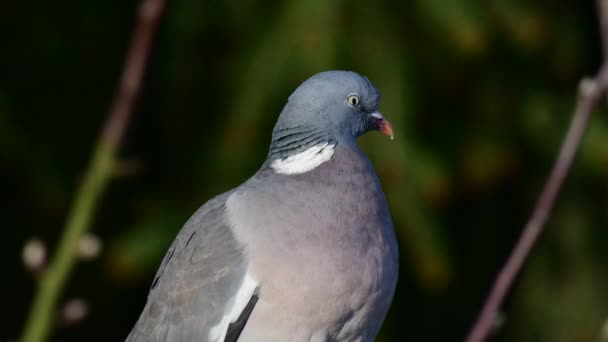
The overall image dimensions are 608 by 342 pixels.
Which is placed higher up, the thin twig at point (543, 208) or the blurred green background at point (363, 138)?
the thin twig at point (543, 208)

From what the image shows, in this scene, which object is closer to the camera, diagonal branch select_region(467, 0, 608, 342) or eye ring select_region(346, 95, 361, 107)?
diagonal branch select_region(467, 0, 608, 342)

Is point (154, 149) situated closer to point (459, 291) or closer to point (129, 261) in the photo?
point (129, 261)

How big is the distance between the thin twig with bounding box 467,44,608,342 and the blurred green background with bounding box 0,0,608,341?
2.49 metres

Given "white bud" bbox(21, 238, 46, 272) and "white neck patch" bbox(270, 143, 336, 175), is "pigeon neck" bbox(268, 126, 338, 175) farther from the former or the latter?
"white bud" bbox(21, 238, 46, 272)

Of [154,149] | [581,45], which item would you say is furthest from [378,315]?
[581,45]

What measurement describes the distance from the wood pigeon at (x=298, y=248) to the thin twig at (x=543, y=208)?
0.70m

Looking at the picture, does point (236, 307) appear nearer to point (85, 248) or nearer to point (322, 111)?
point (322, 111)

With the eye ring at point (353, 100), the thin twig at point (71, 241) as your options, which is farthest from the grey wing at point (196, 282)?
the thin twig at point (71, 241)

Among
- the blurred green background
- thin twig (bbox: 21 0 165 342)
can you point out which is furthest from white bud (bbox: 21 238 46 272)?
the blurred green background

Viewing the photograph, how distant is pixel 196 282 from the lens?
6.75 feet

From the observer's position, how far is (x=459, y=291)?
13.9 ft

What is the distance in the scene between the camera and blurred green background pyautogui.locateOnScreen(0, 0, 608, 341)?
378cm

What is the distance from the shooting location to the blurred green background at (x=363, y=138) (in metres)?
3.78

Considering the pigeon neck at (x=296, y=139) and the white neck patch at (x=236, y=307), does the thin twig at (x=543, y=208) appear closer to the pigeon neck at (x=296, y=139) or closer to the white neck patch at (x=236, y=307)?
the white neck patch at (x=236, y=307)
